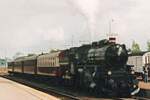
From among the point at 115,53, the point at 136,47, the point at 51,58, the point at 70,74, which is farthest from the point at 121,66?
the point at 136,47

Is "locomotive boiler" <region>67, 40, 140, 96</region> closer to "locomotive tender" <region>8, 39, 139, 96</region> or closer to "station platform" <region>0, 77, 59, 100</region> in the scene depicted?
"locomotive tender" <region>8, 39, 139, 96</region>

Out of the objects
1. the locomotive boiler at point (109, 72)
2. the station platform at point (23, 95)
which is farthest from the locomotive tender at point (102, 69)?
the station platform at point (23, 95)

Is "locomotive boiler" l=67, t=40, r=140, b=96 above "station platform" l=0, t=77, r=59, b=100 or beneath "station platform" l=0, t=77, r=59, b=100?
above

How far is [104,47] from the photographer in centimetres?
2764

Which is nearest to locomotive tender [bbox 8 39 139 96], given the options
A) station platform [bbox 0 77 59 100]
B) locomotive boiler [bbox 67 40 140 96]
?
locomotive boiler [bbox 67 40 140 96]

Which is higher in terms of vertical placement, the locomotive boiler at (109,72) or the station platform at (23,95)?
the locomotive boiler at (109,72)

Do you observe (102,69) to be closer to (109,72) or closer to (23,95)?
(109,72)

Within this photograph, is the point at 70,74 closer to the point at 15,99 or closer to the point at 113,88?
the point at 113,88

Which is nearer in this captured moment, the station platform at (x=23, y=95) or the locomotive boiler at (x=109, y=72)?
the station platform at (x=23, y=95)

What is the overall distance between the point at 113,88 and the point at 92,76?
1915 millimetres

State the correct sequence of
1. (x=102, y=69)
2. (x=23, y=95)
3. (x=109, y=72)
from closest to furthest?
1. (x=23, y=95)
2. (x=109, y=72)
3. (x=102, y=69)

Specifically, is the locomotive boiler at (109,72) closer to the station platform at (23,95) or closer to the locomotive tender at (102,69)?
the locomotive tender at (102,69)

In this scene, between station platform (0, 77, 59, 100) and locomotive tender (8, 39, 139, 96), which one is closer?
station platform (0, 77, 59, 100)

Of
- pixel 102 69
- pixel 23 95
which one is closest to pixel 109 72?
pixel 102 69
